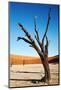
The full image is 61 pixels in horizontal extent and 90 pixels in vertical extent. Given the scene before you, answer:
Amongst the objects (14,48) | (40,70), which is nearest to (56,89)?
(40,70)

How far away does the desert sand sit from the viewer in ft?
8.64

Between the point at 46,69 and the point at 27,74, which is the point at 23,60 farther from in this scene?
the point at 46,69

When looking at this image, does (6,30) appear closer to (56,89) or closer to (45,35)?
(45,35)

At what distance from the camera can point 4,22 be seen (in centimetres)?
263

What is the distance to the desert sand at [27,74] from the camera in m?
2.63

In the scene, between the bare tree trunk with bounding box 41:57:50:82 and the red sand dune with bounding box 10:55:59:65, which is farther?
the bare tree trunk with bounding box 41:57:50:82

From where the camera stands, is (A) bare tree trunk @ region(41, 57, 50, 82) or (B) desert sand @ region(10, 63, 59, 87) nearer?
(B) desert sand @ region(10, 63, 59, 87)

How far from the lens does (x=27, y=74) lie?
8.77 feet

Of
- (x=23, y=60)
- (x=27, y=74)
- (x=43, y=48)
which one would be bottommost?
A: (x=27, y=74)

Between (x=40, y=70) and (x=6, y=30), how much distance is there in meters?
0.58

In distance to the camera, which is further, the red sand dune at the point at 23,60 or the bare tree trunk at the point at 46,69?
the bare tree trunk at the point at 46,69

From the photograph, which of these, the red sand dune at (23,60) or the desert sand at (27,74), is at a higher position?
the red sand dune at (23,60)

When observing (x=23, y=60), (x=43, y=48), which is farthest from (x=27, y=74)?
(x=43, y=48)

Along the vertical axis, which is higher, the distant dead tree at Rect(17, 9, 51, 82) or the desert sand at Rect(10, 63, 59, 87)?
the distant dead tree at Rect(17, 9, 51, 82)
